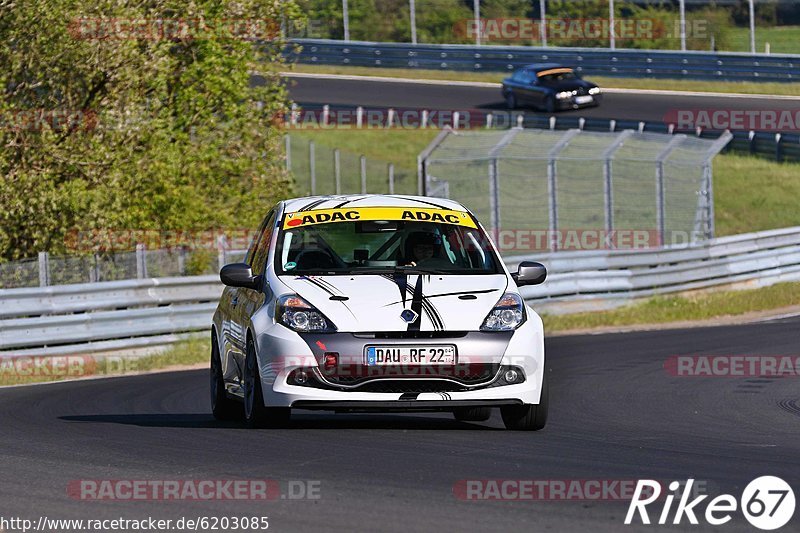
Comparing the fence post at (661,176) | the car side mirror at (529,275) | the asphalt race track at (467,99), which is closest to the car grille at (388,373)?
the car side mirror at (529,275)

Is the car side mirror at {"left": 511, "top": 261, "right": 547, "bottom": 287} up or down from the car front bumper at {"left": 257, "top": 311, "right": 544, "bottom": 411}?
up

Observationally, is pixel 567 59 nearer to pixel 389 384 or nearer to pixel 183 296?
pixel 183 296

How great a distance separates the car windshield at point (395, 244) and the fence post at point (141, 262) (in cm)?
1001

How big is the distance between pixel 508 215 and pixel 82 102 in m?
14.9

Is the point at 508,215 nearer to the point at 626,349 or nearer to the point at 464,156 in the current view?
the point at 464,156

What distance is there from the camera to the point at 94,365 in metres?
18.3

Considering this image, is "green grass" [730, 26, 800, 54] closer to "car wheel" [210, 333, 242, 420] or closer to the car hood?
"car wheel" [210, 333, 242, 420]

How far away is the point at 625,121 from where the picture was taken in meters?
43.2

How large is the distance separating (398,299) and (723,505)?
317cm

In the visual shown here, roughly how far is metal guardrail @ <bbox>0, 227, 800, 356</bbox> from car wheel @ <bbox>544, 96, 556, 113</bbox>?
791 inches

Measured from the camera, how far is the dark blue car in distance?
155 feet

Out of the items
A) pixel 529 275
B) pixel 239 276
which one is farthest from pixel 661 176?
pixel 239 276

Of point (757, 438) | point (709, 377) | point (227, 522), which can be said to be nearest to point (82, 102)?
point (709, 377)

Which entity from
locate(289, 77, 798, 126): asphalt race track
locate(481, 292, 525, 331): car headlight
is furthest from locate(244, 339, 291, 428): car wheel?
locate(289, 77, 798, 126): asphalt race track
